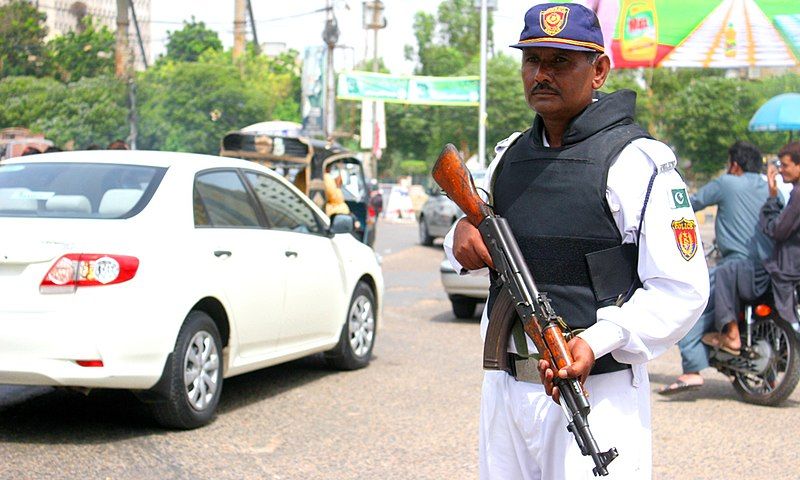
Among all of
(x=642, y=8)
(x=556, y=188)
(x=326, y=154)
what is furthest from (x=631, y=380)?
(x=326, y=154)

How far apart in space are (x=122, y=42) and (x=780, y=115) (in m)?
20.3

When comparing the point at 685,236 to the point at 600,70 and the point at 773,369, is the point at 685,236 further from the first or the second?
the point at 773,369

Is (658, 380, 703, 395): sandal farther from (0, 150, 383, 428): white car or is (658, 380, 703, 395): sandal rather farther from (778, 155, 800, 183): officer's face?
(0, 150, 383, 428): white car

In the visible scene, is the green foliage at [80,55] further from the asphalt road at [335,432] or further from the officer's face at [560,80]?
the officer's face at [560,80]

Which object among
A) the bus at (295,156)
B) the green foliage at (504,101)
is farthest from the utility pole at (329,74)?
the bus at (295,156)

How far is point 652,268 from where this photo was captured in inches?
113

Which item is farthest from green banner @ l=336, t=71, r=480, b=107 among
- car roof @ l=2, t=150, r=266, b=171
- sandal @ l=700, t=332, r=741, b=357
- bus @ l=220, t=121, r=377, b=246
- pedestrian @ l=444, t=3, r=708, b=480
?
pedestrian @ l=444, t=3, r=708, b=480

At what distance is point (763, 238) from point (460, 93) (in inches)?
1328

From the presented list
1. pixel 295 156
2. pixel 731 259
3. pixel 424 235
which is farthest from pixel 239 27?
pixel 731 259

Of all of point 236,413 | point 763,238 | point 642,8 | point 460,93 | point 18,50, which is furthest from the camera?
point 460,93

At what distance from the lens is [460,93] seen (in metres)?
41.3

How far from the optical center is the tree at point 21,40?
31.3m

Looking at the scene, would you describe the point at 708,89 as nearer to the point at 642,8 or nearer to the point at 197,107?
the point at 197,107

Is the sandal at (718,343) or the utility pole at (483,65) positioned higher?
Result: the utility pole at (483,65)
